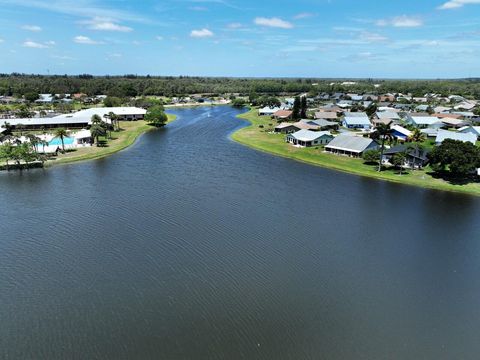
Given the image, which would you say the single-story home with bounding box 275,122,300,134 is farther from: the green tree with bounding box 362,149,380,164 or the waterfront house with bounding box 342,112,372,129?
the green tree with bounding box 362,149,380,164

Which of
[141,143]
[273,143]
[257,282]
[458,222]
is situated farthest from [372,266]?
[141,143]

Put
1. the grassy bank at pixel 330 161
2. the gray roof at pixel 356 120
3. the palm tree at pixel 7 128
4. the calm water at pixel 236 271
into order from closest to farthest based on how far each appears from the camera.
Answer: the calm water at pixel 236 271 < the grassy bank at pixel 330 161 < the palm tree at pixel 7 128 < the gray roof at pixel 356 120

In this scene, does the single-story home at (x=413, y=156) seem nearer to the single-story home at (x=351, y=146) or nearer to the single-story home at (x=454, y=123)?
the single-story home at (x=351, y=146)

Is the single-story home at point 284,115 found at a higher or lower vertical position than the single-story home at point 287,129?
higher

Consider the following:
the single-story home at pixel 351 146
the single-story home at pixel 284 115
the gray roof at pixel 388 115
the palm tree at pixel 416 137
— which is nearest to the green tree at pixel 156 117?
the single-story home at pixel 284 115

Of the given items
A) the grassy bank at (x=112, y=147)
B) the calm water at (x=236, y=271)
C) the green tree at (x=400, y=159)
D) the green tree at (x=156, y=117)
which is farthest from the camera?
the green tree at (x=156, y=117)

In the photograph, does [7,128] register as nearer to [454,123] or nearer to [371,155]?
[371,155]

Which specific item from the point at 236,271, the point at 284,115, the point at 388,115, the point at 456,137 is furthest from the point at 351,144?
the point at 388,115
